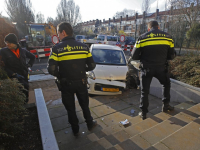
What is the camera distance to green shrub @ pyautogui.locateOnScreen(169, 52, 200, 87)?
378cm

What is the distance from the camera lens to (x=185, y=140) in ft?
6.37

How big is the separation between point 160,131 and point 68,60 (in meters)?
1.99

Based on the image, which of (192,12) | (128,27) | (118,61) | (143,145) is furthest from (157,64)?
(128,27)

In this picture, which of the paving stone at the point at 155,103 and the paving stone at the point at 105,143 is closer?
the paving stone at the point at 105,143

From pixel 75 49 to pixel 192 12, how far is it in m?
19.3

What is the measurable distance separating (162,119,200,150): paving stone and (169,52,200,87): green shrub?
6.70ft

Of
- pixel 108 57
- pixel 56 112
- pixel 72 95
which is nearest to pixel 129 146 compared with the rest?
pixel 72 95

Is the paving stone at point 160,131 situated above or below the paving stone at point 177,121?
below

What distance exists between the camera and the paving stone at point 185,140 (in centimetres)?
184

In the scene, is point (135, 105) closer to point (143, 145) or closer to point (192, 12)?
point (143, 145)

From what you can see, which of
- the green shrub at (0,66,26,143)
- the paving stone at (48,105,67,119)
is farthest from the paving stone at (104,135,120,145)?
the paving stone at (48,105,67,119)

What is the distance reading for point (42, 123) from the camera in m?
2.11

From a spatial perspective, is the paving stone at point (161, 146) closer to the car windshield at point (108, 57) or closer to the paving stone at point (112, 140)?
the paving stone at point (112, 140)

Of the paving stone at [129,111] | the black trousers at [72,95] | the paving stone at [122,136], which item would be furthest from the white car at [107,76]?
the paving stone at [122,136]
